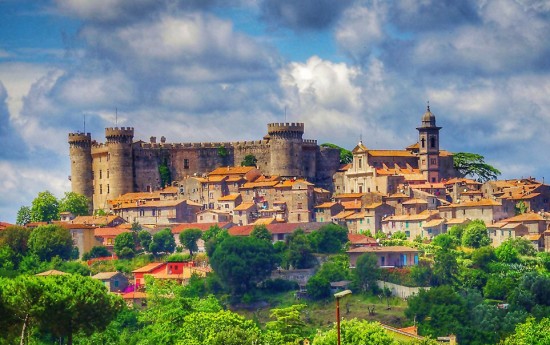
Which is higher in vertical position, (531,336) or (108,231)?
(108,231)

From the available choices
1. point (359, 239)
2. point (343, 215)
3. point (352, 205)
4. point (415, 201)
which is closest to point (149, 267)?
point (343, 215)

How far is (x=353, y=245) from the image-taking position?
108 metres

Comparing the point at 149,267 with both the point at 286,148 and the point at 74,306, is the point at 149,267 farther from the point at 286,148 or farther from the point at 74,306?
the point at 74,306

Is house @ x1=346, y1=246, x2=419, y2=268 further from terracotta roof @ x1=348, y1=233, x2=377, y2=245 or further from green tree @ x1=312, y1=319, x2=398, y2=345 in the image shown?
green tree @ x1=312, y1=319, x2=398, y2=345

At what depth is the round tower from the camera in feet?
399

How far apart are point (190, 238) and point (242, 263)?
29.0ft

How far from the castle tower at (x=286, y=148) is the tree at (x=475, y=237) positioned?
18131 millimetres

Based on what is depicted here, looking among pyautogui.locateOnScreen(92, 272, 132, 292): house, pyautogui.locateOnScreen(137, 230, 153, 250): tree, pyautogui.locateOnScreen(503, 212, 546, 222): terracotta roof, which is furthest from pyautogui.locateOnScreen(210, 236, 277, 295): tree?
pyautogui.locateOnScreen(503, 212, 546, 222): terracotta roof

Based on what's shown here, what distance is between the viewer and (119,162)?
12162 cm

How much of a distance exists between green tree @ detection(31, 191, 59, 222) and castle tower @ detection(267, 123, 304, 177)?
56.6ft

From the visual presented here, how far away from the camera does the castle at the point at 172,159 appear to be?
121250 mm

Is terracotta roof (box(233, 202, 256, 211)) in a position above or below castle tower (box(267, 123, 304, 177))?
below

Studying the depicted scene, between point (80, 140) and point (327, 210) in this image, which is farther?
point (80, 140)

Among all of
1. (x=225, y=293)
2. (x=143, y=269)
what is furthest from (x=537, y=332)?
(x=143, y=269)
